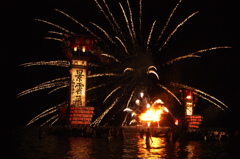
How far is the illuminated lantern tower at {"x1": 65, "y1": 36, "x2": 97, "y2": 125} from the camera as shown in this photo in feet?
118

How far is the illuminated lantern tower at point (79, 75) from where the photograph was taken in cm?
3583

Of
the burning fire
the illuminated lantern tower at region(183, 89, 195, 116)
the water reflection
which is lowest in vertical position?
the water reflection

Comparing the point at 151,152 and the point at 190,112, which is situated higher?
the point at 190,112

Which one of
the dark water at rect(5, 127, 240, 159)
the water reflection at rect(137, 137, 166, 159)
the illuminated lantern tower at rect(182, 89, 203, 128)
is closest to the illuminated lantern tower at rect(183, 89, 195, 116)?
the illuminated lantern tower at rect(182, 89, 203, 128)

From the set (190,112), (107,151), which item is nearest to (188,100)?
(190,112)

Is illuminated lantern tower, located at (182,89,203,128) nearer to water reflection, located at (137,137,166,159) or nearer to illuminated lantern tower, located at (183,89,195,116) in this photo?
illuminated lantern tower, located at (183,89,195,116)

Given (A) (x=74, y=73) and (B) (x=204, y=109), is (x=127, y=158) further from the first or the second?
(B) (x=204, y=109)

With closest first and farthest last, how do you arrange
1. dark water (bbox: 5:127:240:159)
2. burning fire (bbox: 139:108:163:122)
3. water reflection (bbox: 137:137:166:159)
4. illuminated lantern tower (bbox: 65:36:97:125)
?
1. dark water (bbox: 5:127:240:159)
2. water reflection (bbox: 137:137:166:159)
3. illuminated lantern tower (bbox: 65:36:97:125)
4. burning fire (bbox: 139:108:163:122)

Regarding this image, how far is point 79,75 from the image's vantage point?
36750 mm

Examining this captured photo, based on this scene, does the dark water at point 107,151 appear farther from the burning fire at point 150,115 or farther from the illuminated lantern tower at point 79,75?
the burning fire at point 150,115

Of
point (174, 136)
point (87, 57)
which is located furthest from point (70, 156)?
point (87, 57)

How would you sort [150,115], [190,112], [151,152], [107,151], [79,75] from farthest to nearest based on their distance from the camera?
1. [190,112]
2. [150,115]
3. [79,75]
4. [107,151]
5. [151,152]

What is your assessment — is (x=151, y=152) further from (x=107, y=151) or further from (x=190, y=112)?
(x=190, y=112)

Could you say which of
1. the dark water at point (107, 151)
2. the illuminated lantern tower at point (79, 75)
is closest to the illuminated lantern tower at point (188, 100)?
the illuminated lantern tower at point (79, 75)
